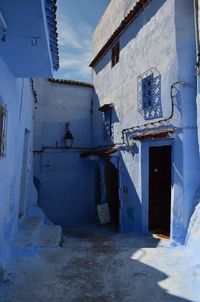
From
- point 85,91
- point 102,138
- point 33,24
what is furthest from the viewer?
point 85,91

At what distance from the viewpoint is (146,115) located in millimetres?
9492

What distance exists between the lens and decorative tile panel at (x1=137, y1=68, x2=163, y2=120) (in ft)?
29.2

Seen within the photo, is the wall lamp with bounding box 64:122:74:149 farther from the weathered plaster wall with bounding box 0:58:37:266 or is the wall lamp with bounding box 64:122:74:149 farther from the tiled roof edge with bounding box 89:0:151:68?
the weathered plaster wall with bounding box 0:58:37:266

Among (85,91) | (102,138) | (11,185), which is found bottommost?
(11,185)

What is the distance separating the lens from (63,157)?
14945mm

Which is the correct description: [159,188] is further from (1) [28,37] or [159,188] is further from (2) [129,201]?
(1) [28,37]

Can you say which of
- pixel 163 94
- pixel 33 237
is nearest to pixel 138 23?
pixel 163 94

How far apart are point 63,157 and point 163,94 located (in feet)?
25.4

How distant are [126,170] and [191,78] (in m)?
4.26

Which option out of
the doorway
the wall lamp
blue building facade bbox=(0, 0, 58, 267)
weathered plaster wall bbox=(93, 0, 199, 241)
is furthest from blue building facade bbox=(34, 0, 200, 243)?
blue building facade bbox=(0, 0, 58, 267)

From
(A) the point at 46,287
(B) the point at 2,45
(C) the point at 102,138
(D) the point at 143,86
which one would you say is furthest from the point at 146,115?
(A) the point at 46,287

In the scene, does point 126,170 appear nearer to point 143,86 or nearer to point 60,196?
point 143,86

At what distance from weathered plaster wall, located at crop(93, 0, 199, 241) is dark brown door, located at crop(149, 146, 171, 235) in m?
0.52

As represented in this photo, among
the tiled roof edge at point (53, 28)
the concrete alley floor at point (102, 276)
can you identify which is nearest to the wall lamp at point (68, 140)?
the concrete alley floor at point (102, 276)
